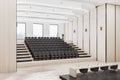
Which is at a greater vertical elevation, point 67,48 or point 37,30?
point 37,30

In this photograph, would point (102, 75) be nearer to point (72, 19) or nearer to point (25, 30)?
point (72, 19)

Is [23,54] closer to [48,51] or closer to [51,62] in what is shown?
[48,51]

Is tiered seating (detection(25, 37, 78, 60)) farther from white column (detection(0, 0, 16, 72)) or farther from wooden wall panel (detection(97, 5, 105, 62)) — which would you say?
white column (detection(0, 0, 16, 72))

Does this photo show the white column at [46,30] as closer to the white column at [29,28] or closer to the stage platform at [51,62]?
the white column at [29,28]

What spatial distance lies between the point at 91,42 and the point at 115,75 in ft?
19.3

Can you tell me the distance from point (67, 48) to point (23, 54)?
3.57 metres

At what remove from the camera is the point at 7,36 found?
7.42m

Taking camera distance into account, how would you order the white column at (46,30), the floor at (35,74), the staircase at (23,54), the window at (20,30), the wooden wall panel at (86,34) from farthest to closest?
the white column at (46,30) < the window at (20,30) < the wooden wall panel at (86,34) < the staircase at (23,54) < the floor at (35,74)

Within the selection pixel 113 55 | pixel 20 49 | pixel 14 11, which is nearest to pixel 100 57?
pixel 113 55

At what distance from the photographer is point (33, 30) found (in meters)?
18.3

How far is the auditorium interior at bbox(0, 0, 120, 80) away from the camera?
24.0 ft

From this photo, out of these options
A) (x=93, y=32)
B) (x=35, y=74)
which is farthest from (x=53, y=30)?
(x=35, y=74)

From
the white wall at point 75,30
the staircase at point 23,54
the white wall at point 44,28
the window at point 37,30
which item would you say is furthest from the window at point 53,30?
the staircase at point 23,54

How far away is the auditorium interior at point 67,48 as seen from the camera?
24.0 ft
